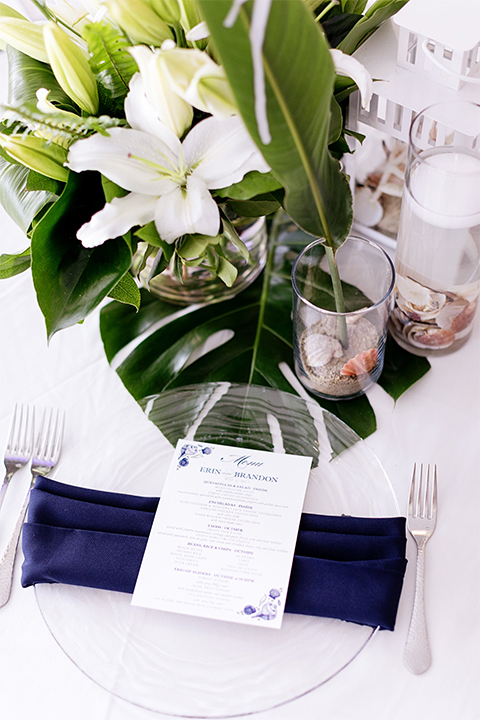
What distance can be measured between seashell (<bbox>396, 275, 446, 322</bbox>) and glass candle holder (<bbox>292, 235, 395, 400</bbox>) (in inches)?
0.8

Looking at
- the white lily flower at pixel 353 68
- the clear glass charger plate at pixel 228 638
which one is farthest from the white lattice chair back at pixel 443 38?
the clear glass charger plate at pixel 228 638

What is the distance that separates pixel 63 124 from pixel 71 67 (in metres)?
0.05

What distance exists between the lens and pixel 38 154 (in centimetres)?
55

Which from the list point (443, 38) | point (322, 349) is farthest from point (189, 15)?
point (322, 349)

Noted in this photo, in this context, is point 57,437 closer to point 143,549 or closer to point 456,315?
point 143,549

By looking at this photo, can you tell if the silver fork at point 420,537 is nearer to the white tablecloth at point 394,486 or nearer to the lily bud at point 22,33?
the white tablecloth at point 394,486

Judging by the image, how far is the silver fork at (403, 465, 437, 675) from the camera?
0.58 m

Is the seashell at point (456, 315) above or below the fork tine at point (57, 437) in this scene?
above

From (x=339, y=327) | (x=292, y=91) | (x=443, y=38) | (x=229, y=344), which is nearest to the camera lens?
(x=292, y=91)

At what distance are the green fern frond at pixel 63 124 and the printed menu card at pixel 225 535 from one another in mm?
340

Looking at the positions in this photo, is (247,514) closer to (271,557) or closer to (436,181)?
(271,557)

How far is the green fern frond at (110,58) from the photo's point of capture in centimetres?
51

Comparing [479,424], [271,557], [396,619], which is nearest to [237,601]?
[271,557]

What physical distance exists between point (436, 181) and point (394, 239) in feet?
0.73
